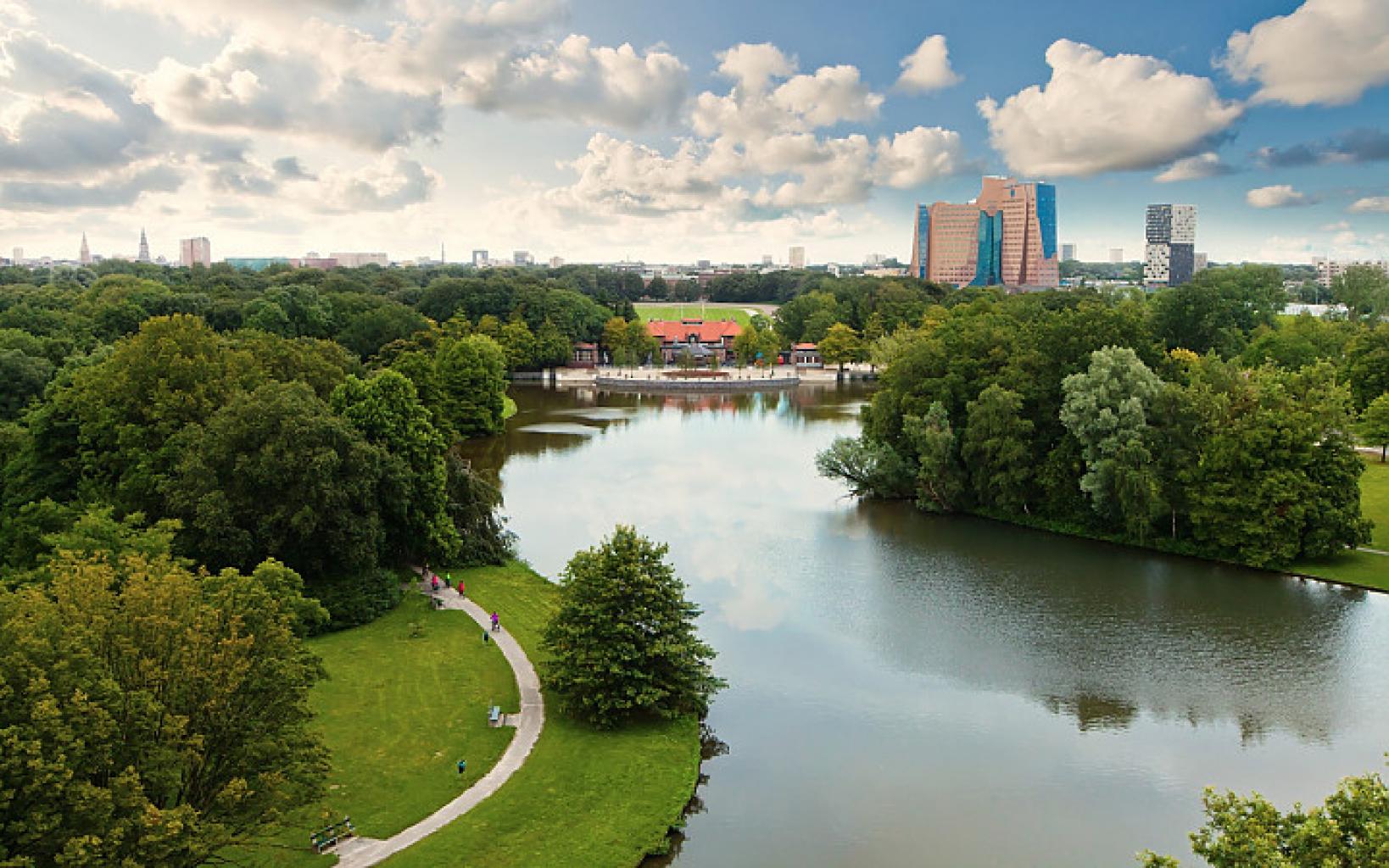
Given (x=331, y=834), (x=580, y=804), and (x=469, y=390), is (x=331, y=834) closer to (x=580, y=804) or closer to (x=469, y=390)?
(x=580, y=804)

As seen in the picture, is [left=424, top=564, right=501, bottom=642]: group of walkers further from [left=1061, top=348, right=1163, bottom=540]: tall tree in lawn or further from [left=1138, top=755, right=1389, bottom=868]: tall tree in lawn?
[left=1061, top=348, right=1163, bottom=540]: tall tree in lawn

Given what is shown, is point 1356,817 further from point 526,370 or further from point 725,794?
point 526,370

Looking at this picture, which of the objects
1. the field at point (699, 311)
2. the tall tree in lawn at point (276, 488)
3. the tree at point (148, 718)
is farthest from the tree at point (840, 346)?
the tree at point (148, 718)

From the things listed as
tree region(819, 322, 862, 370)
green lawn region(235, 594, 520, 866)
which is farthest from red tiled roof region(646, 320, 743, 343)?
green lawn region(235, 594, 520, 866)

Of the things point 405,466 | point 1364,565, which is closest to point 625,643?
point 405,466

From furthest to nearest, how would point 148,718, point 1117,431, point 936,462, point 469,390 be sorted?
1. point 469,390
2. point 936,462
3. point 1117,431
4. point 148,718

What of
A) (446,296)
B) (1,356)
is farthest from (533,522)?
(446,296)

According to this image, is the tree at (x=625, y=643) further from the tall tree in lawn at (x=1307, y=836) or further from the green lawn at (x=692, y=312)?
the green lawn at (x=692, y=312)
